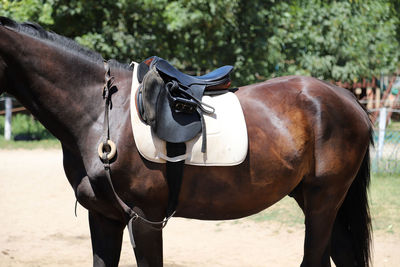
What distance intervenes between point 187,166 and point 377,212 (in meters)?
4.06

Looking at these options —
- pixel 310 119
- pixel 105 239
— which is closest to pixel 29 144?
pixel 105 239

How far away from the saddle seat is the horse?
0.17 m

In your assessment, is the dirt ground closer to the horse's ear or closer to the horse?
the horse

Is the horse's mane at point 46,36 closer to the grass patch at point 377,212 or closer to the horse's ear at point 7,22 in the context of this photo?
the horse's ear at point 7,22

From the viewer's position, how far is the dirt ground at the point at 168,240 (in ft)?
15.0

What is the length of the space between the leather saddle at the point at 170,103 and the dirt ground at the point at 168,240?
2068 millimetres

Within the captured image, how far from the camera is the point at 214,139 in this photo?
2.80 meters

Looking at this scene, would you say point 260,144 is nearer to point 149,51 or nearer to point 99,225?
point 99,225

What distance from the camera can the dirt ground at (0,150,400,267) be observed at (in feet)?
15.0

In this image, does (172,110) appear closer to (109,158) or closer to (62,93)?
(109,158)

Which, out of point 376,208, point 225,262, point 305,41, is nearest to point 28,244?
point 225,262

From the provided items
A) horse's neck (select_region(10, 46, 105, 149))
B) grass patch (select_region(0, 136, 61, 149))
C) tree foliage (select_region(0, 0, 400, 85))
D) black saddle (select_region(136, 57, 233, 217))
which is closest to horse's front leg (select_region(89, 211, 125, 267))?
black saddle (select_region(136, 57, 233, 217))

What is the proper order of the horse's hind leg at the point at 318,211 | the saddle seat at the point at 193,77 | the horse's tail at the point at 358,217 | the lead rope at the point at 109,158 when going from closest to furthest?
the lead rope at the point at 109,158, the saddle seat at the point at 193,77, the horse's hind leg at the point at 318,211, the horse's tail at the point at 358,217

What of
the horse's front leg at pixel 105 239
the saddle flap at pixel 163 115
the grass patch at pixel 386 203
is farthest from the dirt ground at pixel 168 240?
the saddle flap at pixel 163 115
